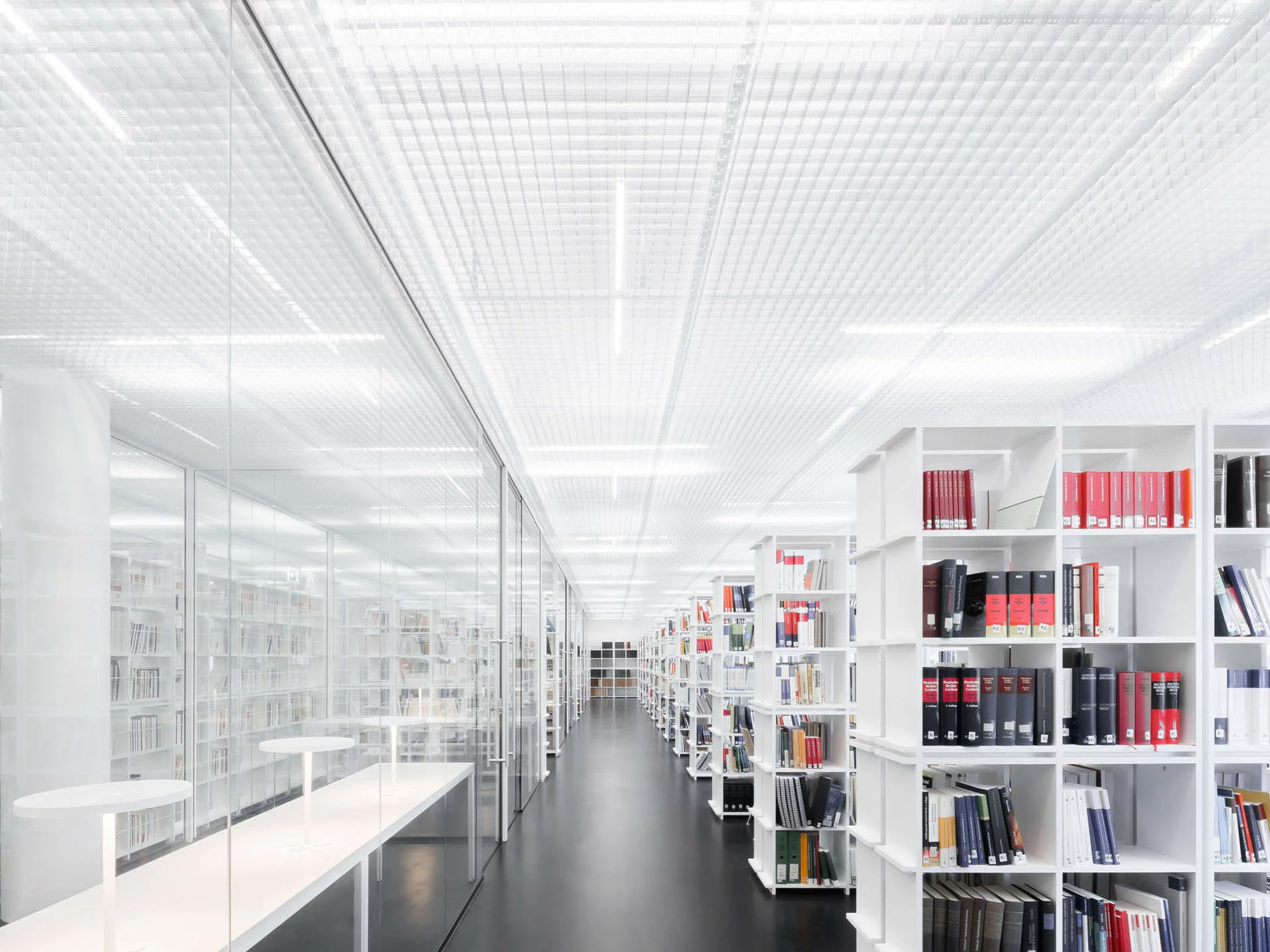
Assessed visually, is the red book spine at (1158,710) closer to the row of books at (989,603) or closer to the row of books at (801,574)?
Result: the row of books at (989,603)

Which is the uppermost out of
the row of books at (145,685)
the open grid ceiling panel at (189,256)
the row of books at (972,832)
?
the open grid ceiling panel at (189,256)

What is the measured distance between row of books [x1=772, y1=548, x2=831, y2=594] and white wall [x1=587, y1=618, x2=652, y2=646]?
32523 mm

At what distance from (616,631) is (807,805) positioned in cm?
3389

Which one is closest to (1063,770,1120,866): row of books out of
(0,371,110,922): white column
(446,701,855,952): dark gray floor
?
(446,701,855,952): dark gray floor

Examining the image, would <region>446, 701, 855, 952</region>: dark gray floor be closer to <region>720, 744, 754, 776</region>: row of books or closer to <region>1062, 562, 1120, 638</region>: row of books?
<region>720, 744, 754, 776</region>: row of books

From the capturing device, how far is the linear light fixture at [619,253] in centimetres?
342

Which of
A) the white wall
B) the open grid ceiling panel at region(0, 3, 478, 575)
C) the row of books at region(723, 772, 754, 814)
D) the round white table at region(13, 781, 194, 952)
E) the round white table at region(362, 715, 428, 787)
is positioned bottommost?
the white wall

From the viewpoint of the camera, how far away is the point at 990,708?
362 centimetres

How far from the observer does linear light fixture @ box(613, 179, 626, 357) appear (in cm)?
342

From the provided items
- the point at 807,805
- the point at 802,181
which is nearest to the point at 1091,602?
the point at 802,181

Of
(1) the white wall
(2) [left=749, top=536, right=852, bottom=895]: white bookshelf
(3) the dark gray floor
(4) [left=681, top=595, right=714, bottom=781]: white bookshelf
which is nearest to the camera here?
(3) the dark gray floor

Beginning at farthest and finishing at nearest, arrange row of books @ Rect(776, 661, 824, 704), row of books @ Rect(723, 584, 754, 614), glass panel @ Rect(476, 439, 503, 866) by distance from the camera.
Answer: row of books @ Rect(723, 584, 754, 614) < row of books @ Rect(776, 661, 824, 704) < glass panel @ Rect(476, 439, 503, 866)

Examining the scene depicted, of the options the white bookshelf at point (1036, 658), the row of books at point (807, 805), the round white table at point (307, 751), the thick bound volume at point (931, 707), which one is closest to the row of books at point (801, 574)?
the row of books at point (807, 805)

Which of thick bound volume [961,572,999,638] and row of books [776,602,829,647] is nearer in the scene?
thick bound volume [961,572,999,638]
